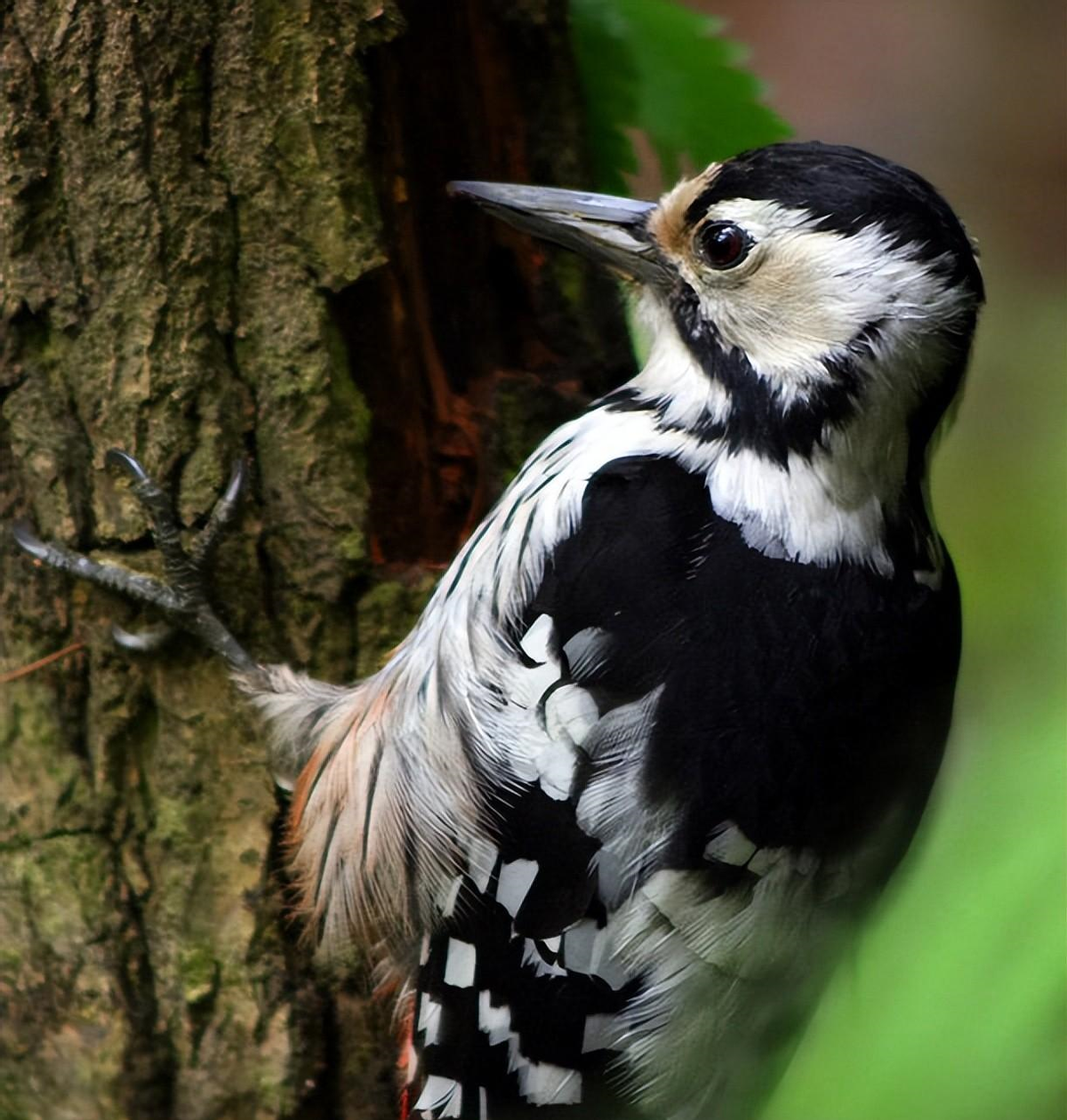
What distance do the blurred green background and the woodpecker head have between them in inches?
3.1

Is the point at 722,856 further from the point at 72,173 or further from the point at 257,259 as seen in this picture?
the point at 72,173

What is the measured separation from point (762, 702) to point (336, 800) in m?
0.50

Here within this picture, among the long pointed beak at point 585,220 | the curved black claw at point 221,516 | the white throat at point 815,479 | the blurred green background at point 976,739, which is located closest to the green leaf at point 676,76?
the blurred green background at point 976,739

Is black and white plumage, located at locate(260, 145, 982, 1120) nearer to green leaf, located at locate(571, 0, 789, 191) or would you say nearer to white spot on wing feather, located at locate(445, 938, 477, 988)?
white spot on wing feather, located at locate(445, 938, 477, 988)

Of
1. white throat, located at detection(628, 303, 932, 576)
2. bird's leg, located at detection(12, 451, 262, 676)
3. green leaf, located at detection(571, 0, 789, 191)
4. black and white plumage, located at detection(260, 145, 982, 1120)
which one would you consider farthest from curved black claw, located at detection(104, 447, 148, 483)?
green leaf, located at detection(571, 0, 789, 191)

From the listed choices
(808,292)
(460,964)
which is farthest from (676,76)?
(460,964)

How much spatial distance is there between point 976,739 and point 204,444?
1.15 meters

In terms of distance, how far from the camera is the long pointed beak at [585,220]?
148 cm

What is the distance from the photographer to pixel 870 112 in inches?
159

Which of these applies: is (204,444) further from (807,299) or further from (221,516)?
(807,299)

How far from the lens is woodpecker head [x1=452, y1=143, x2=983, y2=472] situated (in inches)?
51.6

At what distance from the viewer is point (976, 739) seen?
52cm

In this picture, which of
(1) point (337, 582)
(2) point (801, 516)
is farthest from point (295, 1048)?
(2) point (801, 516)

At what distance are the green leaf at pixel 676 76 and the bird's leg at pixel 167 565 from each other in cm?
63
